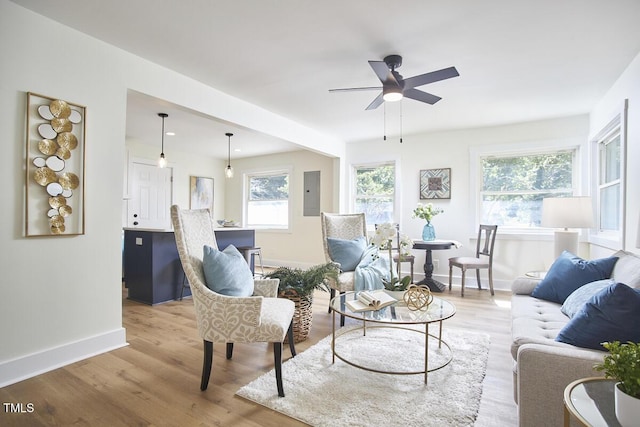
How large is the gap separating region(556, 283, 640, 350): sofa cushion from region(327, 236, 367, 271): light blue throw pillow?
2222 mm

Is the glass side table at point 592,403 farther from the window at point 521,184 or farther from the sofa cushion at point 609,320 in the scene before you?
the window at point 521,184

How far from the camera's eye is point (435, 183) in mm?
5316

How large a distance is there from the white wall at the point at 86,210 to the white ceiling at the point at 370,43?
0.58ft

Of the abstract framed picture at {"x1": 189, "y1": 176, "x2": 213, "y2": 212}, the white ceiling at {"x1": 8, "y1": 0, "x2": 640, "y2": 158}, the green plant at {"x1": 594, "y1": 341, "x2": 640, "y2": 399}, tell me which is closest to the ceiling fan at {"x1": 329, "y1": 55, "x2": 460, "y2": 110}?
the white ceiling at {"x1": 8, "y1": 0, "x2": 640, "y2": 158}

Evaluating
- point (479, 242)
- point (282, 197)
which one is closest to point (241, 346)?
point (479, 242)

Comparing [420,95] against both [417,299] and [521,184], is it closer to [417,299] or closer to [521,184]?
[417,299]

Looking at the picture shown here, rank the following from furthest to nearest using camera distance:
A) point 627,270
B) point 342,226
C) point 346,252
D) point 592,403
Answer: point 342,226 < point 346,252 < point 627,270 < point 592,403

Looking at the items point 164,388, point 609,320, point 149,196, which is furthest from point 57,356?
point 149,196

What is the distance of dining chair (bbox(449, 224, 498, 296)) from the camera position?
4.48 metres

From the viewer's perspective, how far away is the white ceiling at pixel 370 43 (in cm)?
221

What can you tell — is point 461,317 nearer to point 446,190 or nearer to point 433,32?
point 446,190

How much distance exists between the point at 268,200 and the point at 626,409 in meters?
6.83

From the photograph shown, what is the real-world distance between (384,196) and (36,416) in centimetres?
505

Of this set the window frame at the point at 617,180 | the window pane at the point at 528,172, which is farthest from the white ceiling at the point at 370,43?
the window pane at the point at 528,172
